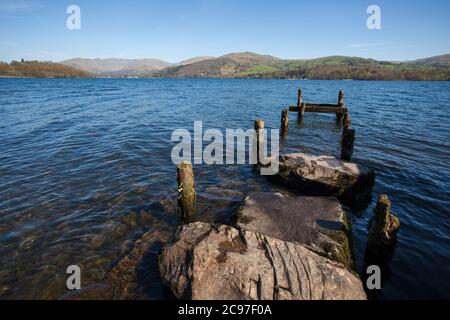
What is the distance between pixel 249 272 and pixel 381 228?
12.1 ft

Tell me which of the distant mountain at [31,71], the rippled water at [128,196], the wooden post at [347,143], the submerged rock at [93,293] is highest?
the distant mountain at [31,71]

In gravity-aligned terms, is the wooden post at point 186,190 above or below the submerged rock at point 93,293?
above

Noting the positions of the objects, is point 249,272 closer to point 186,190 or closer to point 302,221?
point 302,221

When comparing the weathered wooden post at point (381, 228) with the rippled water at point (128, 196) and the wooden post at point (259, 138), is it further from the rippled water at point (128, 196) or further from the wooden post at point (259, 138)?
the wooden post at point (259, 138)

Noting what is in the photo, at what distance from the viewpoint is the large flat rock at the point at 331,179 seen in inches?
388

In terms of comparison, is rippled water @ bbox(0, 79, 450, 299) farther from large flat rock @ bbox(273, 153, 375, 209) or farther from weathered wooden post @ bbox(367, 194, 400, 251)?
weathered wooden post @ bbox(367, 194, 400, 251)

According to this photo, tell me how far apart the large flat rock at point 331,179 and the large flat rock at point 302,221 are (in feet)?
5.25

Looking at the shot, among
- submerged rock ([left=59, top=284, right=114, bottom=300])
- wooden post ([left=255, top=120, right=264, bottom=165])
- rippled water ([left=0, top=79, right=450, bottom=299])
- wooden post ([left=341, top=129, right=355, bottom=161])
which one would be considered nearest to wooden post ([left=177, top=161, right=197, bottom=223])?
rippled water ([left=0, top=79, right=450, bottom=299])

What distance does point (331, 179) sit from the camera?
10023 millimetres

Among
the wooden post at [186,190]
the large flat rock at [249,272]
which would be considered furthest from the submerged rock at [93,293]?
the wooden post at [186,190]

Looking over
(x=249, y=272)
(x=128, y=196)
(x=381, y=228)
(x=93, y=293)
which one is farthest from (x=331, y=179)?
(x=93, y=293)

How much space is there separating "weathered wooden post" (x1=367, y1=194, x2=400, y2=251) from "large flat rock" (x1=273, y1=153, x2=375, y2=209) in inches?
135

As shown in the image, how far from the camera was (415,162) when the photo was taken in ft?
46.2

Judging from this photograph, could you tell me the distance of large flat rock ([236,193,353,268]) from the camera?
255 inches
